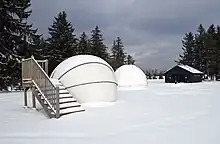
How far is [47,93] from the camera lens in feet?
38.2

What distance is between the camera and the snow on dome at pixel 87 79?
547 inches

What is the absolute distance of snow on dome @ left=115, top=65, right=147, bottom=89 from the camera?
3262 cm

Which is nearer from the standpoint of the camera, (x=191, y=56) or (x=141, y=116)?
(x=141, y=116)

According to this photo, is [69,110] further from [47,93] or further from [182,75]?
[182,75]

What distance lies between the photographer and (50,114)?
10.6 metres

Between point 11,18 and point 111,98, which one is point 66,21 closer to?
point 11,18

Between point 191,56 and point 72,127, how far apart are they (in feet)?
214

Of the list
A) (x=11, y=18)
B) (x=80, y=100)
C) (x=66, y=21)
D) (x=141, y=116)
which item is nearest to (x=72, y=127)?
(x=141, y=116)

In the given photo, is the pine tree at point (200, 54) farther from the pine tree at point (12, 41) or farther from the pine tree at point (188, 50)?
the pine tree at point (12, 41)

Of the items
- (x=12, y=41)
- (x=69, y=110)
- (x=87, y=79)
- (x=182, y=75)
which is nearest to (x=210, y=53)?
(x=182, y=75)

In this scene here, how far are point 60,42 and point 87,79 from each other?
28.1 meters

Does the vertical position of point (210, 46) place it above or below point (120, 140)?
above

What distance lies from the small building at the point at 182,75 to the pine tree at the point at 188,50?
52.8 feet

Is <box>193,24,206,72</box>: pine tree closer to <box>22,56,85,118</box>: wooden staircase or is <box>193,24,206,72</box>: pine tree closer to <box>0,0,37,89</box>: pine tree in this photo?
<box>0,0,37,89</box>: pine tree
